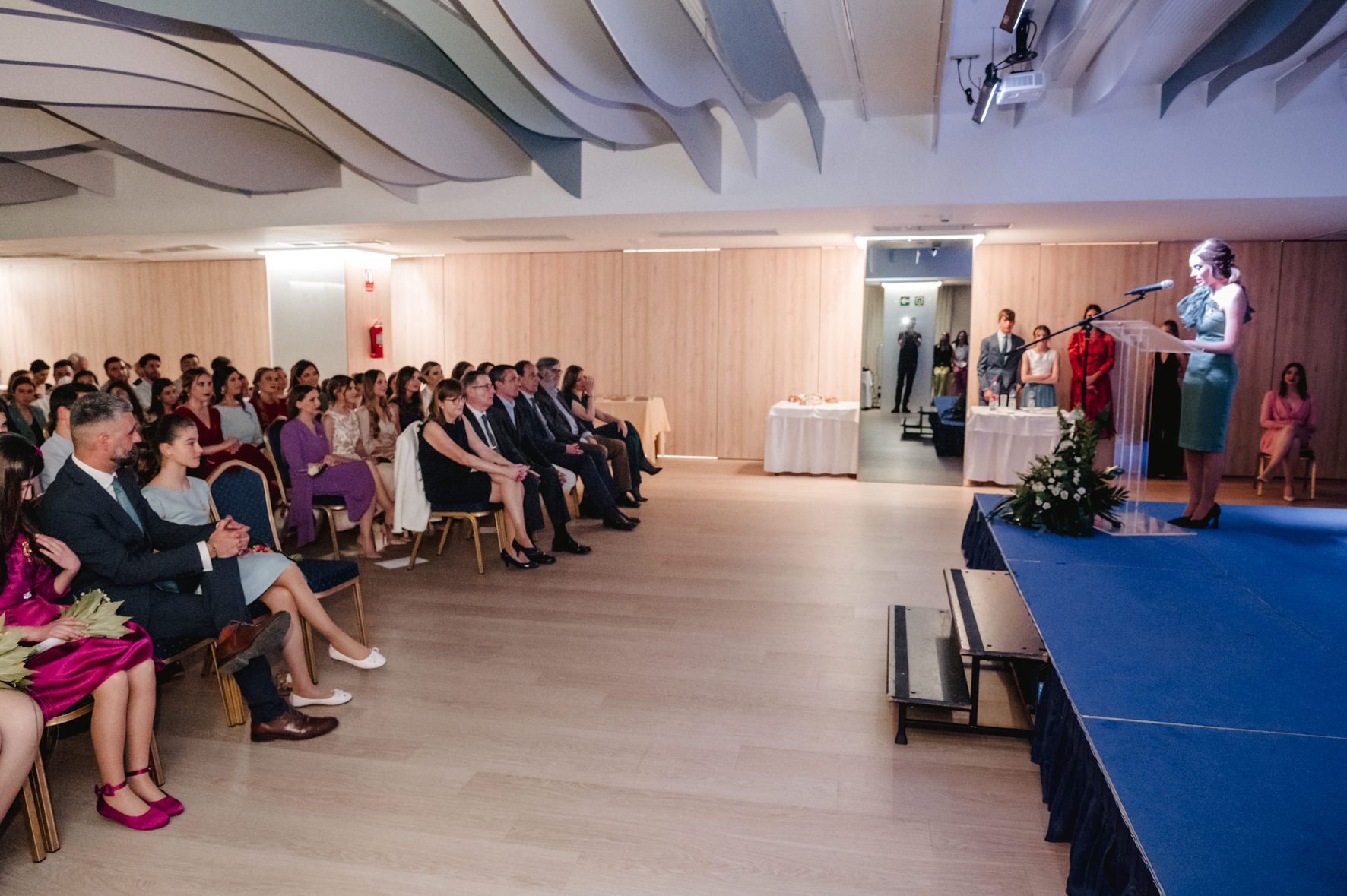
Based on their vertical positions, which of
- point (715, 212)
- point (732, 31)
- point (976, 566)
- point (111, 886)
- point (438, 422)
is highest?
point (732, 31)

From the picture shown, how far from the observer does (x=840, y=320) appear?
34.7ft

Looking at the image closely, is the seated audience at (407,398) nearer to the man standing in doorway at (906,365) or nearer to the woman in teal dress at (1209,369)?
the man standing in doorway at (906,365)

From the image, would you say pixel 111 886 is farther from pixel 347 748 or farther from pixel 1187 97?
pixel 1187 97

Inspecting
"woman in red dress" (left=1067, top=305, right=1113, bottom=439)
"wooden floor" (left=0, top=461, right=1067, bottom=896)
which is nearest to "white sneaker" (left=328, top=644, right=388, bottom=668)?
"wooden floor" (left=0, top=461, right=1067, bottom=896)

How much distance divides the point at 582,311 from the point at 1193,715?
9795mm

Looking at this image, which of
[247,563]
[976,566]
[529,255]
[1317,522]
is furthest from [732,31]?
[529,255]

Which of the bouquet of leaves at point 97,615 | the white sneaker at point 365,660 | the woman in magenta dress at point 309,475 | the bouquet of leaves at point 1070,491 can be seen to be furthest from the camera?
the woman in magenta dress at point 309,475

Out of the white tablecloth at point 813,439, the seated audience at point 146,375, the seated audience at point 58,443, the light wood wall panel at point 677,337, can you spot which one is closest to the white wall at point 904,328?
the white tablecloth at point 813,439

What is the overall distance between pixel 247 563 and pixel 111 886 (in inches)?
50.4

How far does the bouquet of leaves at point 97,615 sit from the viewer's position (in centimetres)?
269

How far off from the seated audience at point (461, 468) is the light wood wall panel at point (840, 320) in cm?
581

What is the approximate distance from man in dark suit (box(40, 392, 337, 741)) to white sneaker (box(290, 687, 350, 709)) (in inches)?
8.5

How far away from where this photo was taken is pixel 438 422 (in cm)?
563

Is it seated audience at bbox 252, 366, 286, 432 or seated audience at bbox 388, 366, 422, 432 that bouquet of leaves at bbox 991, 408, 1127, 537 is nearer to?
seated audience at bbox 388, 366, 422, 432
